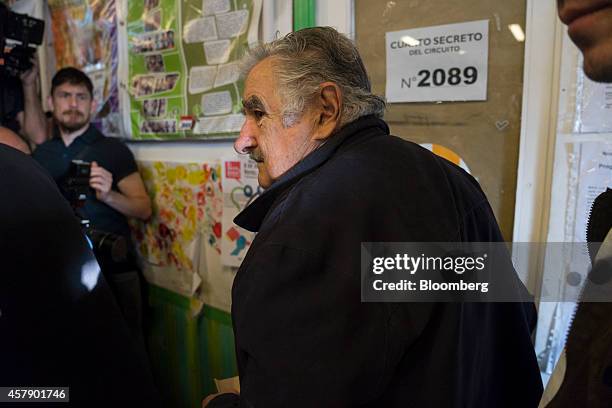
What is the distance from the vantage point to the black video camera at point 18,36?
5.77 feet

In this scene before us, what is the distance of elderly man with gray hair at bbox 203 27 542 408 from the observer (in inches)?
20.2

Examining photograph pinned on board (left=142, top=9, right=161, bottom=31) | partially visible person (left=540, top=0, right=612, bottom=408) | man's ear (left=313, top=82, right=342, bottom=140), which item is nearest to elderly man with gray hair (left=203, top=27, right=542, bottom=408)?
man's ear (left=313, top=82, right=342, bottom=140)

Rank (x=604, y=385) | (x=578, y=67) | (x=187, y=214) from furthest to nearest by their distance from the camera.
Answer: (x=187, y=214), (x=578, y=67), (x=604, y=385)

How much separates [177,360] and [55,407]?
Result: 1.16m

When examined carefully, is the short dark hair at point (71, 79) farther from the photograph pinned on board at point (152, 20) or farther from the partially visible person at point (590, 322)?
the partially visible person at point (590, 322)

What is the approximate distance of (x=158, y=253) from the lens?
1876mm

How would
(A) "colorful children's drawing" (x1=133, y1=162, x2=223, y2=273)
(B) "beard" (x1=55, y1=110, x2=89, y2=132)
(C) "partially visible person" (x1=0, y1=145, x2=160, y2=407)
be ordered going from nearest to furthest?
(C) "partially visible person" (x1=0, y1=145, x2=160, y2=407), (A) "colorful children's drawing" (x1=133, y1=162, x2=223, y2=273), (B) "beard" (x1=55, y1=110, x2=89, y2=132)

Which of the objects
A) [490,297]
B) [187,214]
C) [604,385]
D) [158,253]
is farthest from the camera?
[158,253]

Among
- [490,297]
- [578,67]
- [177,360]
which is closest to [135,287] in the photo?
[177,360]

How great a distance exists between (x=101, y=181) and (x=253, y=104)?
1144 mm

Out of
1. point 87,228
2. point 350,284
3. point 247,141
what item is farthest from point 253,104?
point 87,228

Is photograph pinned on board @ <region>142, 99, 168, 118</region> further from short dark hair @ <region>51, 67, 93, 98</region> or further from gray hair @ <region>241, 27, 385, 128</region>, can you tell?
gray hair @ <region>241, 27, 385, 128</region>

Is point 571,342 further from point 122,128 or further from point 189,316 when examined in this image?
point 122,128

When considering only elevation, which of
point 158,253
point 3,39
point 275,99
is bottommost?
point 158,253
